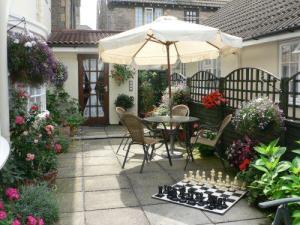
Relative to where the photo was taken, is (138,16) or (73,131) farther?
(138,16)

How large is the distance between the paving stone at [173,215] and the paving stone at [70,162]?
278 centimetres

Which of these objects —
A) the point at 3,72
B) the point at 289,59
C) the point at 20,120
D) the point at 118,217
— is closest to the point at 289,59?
the point at 289,59

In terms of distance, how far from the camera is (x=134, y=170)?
6477 mm

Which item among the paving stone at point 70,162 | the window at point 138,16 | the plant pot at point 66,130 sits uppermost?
the window at point 138,16

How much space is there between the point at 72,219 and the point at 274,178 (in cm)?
255

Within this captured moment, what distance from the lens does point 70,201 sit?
4859mm

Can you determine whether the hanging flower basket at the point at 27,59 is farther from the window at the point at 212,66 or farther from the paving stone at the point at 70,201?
the window at the point at 212,66

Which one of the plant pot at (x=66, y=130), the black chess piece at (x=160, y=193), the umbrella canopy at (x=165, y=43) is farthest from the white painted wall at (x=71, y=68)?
the black chess piece at (x=160, y=193)

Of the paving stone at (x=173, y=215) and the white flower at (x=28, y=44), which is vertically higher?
the white flower at (x=28, y=44)

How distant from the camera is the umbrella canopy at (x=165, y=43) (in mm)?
5887

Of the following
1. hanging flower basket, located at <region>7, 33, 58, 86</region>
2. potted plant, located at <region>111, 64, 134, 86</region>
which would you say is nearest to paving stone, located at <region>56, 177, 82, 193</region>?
hanging flower basket, located at <region>7, 33, 58, 86</region>

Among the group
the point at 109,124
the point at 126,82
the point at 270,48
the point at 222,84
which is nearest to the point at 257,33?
the point at 270,48

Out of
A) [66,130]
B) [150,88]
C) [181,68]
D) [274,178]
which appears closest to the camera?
[274,178]

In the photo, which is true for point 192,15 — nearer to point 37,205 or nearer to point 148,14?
point 148,14
